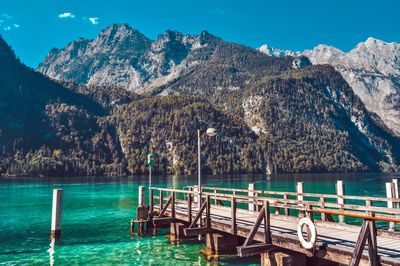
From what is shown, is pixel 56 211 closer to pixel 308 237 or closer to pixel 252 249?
pixel 252 249

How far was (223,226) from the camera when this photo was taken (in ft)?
71.9

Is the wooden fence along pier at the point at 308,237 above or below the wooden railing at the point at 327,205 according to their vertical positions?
below

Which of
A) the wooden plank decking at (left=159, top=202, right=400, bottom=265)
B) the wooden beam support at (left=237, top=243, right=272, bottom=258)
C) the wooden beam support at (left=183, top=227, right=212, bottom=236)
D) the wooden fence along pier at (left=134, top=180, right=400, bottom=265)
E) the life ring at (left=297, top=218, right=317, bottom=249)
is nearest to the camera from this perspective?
the wooden fence along pier at (left=134, top=180, right=400, bottom=265)

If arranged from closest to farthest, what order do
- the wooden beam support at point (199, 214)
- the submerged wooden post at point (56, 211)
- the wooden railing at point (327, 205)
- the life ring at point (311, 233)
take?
the wooden railing at point (327, 205), the life ring at point (311, 233), the wooden beam support at point (199, 214), the submerged wooden post at point (56, 211)

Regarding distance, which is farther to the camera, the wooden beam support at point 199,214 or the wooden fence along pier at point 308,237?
the wooden beam support at point 199,214

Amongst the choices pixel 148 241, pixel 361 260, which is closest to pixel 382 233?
pixel 361 260

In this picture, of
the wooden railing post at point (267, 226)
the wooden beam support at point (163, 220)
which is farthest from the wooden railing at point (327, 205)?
the wooden beam support at point (163, 220)

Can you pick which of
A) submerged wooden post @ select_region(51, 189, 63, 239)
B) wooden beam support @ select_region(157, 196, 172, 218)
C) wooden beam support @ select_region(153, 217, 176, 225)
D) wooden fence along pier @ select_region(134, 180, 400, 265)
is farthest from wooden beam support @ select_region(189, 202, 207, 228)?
submerged wooden post @ select_region(51, 189, 63, 239)

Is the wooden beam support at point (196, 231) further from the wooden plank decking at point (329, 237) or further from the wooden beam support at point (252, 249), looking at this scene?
the wooden beam support at point (252, 249)

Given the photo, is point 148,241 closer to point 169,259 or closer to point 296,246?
point 169,259

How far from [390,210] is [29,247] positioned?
2530 centimetres

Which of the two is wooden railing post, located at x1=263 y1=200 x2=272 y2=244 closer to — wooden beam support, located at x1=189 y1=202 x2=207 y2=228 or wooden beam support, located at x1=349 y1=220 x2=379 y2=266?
wooden beam support, located at x1=349 y1=220 x2=379 y2=266

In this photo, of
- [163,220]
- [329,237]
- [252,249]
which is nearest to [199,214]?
[163,220]

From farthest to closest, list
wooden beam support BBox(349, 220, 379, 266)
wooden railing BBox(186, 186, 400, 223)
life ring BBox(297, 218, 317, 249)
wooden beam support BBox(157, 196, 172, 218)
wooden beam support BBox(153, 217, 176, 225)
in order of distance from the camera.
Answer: wooden beam support BBox(157, 196, 172, 218) < wooden beam support BBox(153, 217, 176, 225) < life ring BBox(297, 218, 317, 249) < wooden railing BBox(186, 186, 400, 223) < wooden beam support BBox(349, 220, 379, 266)
